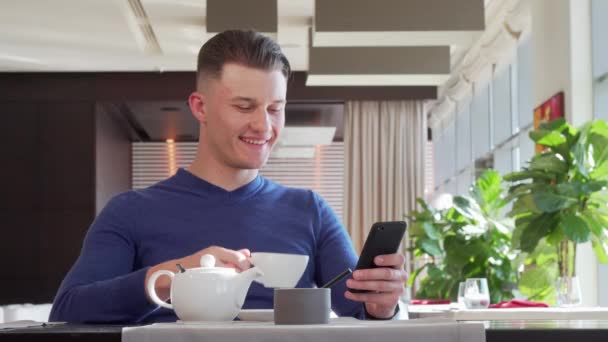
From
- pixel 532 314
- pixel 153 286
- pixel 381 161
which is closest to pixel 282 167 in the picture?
pixel 381 161

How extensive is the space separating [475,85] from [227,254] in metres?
10.4

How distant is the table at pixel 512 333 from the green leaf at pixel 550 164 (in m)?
4.28

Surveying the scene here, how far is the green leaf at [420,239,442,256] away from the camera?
8844 millimetres

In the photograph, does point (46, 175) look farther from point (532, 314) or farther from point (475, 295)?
point (532, 314)

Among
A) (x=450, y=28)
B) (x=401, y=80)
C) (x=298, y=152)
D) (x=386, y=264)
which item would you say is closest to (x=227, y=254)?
(x=386, y=264)

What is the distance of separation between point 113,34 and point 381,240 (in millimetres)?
7384

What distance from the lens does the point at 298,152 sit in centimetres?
1430

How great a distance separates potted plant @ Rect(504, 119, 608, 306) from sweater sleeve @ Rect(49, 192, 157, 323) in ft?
11.9

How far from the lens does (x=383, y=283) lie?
1.63 m

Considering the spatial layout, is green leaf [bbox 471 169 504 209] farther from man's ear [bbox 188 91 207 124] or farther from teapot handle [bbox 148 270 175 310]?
teapot handle [bbox 148 270 175 310]

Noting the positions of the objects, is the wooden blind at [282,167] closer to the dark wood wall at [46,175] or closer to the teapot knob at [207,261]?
the dark wood wall at [46,175]

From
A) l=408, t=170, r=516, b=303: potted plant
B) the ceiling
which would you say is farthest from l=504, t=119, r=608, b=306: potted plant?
the ceiling

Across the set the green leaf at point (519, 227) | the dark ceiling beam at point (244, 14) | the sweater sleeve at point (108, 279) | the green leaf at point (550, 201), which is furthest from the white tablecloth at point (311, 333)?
the dark ceiling beam at point (244, 14)

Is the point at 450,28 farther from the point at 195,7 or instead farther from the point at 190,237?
the point at 190,237
